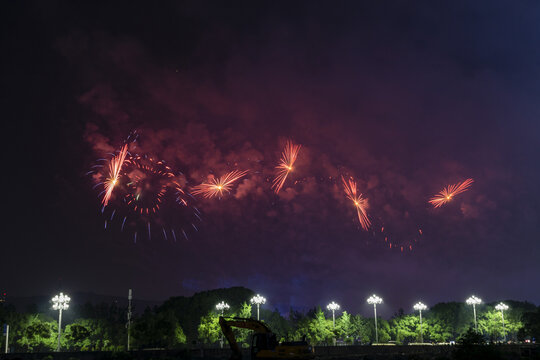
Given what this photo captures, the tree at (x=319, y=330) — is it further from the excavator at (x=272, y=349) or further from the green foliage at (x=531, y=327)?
the excavator at (x=272, y=349)

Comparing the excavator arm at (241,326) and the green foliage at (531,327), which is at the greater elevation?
the excavator arm at (241,326)

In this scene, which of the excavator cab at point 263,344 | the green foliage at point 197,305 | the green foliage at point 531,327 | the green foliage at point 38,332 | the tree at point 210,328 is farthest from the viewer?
the green foliage at point 197,305

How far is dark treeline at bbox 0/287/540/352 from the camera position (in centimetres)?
7656

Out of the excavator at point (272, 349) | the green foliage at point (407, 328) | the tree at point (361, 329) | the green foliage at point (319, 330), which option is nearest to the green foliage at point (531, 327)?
the green foliage at point (407, 328)

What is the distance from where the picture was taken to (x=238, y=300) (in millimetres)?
116000

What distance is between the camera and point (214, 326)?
8600 cm

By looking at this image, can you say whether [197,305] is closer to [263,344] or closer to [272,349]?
[263,344]

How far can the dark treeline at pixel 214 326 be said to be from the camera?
7656cm

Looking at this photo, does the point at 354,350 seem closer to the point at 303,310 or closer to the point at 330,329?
the point at 330,329

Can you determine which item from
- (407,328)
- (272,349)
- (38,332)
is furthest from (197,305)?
(272,349)

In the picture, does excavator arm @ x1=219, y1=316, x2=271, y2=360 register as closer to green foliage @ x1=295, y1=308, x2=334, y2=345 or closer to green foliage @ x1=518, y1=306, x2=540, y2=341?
green foliage @ x1=295, y1=308, x2=334, y2=345

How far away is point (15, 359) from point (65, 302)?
3115 cm

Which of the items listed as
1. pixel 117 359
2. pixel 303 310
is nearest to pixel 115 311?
pixel 303 310

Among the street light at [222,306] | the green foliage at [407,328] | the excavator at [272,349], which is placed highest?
the street light at [222,306]
